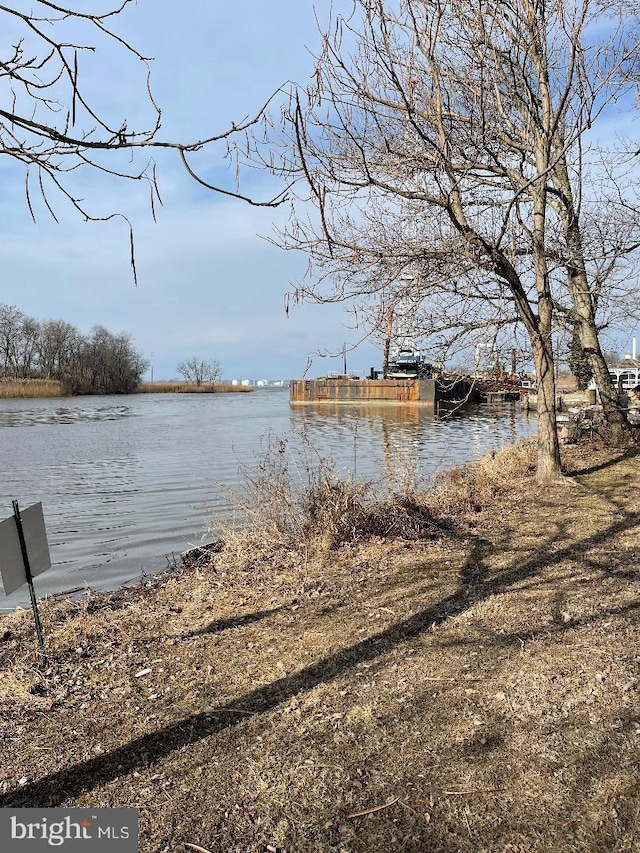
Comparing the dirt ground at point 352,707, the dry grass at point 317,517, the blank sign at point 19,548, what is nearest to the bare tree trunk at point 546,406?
the dry grass at point 317,517

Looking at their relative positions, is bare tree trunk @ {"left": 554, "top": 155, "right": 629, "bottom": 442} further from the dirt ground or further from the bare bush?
the dirt ground

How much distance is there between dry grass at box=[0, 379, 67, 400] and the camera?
65.2 metres

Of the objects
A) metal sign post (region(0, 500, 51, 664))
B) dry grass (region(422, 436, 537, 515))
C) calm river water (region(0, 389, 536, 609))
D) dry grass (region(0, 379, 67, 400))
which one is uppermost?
dry grass (region(0, 379, 67, 400))

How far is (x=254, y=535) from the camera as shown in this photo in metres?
6.99

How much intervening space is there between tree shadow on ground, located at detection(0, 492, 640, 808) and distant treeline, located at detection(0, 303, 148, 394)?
78427 mm

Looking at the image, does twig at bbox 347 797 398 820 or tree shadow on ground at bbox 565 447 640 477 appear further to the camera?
tree shadow on ground at bbox 565 447 640 477

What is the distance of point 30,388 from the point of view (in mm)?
69500

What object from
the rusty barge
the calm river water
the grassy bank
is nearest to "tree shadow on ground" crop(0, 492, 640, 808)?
the calm river water

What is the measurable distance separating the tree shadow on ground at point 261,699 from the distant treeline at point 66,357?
78427 mm

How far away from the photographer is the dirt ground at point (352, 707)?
249 cm

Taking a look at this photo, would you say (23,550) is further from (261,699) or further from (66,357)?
(66,357)

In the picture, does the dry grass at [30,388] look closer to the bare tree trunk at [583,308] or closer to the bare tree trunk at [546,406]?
the bare tree trunk at [583,308]

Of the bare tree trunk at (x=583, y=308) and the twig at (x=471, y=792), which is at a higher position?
the bare tree trunk at (x=583, y=308)

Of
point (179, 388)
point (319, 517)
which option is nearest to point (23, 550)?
point (319, 517)
